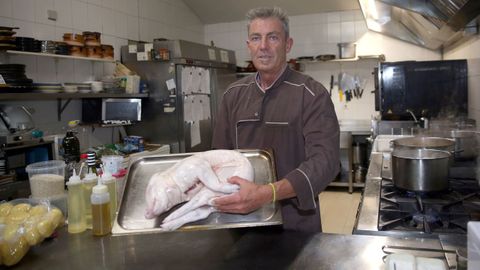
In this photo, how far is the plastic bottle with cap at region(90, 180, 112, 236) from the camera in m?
1.29

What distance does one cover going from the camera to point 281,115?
166 centimetres

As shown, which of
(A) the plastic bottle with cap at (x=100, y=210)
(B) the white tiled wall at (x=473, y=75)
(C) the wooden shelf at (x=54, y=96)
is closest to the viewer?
(A) the plastic bottle with cap at (x=100, y=210)

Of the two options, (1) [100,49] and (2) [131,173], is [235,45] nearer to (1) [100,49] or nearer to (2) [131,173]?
(1) [100,49]

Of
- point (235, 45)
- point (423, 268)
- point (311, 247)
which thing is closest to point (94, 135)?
point (235, 45)

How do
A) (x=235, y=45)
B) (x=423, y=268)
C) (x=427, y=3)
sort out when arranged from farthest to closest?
1. (x=235, y=45)
2. (x=427, y=3)
3. (x=423, y=268)

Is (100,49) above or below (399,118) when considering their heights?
above

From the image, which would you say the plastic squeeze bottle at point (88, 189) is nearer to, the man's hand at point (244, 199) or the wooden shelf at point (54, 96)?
the man's hand at point (244, 199)

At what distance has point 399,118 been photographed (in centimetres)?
381

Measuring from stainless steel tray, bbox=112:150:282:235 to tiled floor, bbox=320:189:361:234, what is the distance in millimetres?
2700

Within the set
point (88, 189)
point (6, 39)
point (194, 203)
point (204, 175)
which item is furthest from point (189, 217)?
point (6, 39)

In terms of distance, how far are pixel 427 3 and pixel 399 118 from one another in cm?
131

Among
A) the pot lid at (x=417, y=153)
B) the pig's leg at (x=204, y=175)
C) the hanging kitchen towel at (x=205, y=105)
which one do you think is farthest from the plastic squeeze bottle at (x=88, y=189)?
the hanging kitchen towel at (x=205, y=105)

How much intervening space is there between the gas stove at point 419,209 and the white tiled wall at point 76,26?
2964 mm

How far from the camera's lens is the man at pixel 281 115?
150 centimetres
